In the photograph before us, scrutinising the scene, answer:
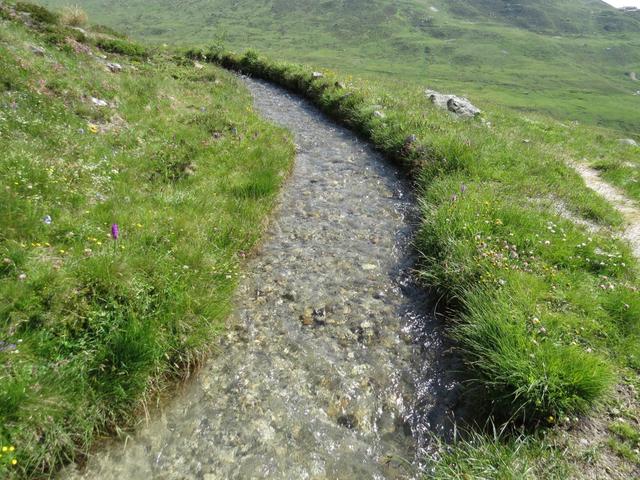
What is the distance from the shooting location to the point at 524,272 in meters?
7.68

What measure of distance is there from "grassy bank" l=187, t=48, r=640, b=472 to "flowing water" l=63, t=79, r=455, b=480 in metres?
0.85

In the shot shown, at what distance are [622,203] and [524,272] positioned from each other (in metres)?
8.02

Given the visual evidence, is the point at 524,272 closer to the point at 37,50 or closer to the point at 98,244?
the point at 98,244

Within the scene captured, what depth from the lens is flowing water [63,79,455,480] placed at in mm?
5094

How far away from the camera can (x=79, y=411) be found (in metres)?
4.78

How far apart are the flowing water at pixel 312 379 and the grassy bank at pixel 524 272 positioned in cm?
85

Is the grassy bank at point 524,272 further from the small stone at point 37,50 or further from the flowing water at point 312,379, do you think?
the small stone at point 37,50

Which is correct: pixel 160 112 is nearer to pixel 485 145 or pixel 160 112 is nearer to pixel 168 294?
pixel 168 294

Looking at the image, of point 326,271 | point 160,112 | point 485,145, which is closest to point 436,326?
point 326,271

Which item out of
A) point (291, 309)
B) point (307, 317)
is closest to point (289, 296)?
point (291, 309)

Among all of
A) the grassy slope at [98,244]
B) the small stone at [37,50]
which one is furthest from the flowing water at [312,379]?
the small stone at [37,50]

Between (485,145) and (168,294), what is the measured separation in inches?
508

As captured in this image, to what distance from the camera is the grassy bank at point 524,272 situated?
546cm

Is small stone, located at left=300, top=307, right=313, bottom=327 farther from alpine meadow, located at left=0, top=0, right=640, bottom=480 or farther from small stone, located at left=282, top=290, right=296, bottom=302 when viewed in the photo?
small stone, located at left=282, top=290, right=296, bottom=302
